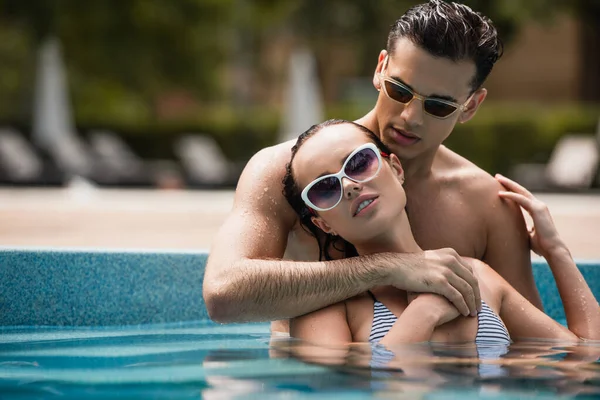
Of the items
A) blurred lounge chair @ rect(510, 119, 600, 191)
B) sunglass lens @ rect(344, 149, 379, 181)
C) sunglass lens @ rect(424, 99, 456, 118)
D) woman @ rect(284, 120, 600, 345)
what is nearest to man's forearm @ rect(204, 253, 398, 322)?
woman @ rect(284, 120, 600, 345)

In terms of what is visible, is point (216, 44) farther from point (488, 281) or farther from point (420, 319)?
point (420, 319)

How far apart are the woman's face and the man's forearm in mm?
126

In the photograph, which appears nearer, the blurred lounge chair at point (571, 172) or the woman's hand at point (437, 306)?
the woman's hand at point (437, 306)

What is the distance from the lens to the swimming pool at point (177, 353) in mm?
3488

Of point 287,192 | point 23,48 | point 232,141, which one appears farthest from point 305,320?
point 23,48

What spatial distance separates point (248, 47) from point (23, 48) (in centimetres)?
821

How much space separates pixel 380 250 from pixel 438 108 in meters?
0.65

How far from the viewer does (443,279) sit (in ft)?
13.4

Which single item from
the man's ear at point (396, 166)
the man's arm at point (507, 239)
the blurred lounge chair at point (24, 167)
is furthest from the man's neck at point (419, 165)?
the blurred lounge chair at point (24, 167)

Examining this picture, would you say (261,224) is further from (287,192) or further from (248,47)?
(248,47)

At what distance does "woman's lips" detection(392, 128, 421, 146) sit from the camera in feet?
14.5

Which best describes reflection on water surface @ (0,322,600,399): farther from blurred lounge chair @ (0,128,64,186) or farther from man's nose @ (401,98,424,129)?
blurred lounge chair @ (0,128,64,186)

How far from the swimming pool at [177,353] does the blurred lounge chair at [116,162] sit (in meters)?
13.6

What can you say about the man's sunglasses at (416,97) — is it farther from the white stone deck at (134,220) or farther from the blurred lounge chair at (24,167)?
the blurred lounge chair at (24,167)
